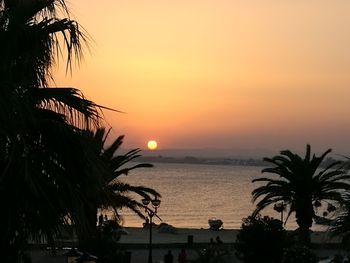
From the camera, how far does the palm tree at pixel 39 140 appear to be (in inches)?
248

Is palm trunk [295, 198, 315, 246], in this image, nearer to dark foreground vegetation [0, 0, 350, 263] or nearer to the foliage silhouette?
the foliage silhouette

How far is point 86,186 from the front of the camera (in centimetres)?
A: 684

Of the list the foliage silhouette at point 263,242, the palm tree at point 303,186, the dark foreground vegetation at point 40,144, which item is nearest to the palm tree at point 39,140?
the dark foreground vegetation at point 40,144

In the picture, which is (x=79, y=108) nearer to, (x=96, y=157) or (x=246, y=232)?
(x=96, y=157)

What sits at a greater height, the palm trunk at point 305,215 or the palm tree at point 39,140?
the palm tree at point 39,140

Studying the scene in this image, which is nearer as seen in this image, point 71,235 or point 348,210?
point 71,235

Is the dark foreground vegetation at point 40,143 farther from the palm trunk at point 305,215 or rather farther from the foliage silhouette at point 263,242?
the palm trunk at point 305,215

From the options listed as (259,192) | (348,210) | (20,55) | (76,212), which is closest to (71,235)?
(76,212)

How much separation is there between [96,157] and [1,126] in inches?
51.7

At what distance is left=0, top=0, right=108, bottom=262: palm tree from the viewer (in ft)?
20.7

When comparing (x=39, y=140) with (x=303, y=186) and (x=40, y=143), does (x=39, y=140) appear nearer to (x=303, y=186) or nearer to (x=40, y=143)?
(x=40, y=143)

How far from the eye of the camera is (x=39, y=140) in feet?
22.1

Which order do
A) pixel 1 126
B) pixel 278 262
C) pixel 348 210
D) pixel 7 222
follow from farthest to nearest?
pixel 278 262 → pixel 348 210 → pixel 7 222 → pixel 1 126

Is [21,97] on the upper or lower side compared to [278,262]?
upper
